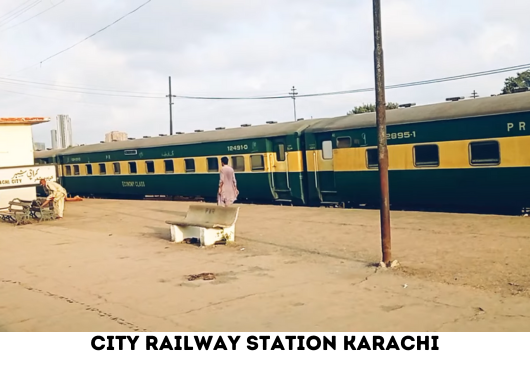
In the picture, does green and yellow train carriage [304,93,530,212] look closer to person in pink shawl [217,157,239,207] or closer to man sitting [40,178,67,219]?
person in pink shawl [217,157,239,207]

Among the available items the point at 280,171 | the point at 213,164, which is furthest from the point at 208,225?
the point at 213,164

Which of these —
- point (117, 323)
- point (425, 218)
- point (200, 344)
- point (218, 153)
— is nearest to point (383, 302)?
point (200, 344)

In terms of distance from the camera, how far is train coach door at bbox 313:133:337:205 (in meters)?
18.7

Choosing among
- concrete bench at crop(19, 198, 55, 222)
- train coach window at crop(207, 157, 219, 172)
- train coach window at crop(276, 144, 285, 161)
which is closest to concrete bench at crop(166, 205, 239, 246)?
train coach window at crop(276, 144, 285, 161)

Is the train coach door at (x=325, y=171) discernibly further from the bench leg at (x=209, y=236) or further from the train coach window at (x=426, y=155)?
the bench leg at (x=209, y=236)

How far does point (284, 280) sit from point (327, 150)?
1057cm

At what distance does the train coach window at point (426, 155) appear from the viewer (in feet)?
51.1

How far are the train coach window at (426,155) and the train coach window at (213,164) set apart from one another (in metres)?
9.53

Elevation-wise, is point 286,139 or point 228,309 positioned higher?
point 286,139

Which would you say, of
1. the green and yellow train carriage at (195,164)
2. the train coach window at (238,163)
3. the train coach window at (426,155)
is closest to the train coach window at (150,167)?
the green and yellow train carriage at (195,164)

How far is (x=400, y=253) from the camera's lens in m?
10.4

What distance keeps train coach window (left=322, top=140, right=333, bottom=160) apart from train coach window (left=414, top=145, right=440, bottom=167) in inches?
134

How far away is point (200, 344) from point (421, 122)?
11907 mm

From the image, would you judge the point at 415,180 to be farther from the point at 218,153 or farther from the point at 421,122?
the point at 218,153
